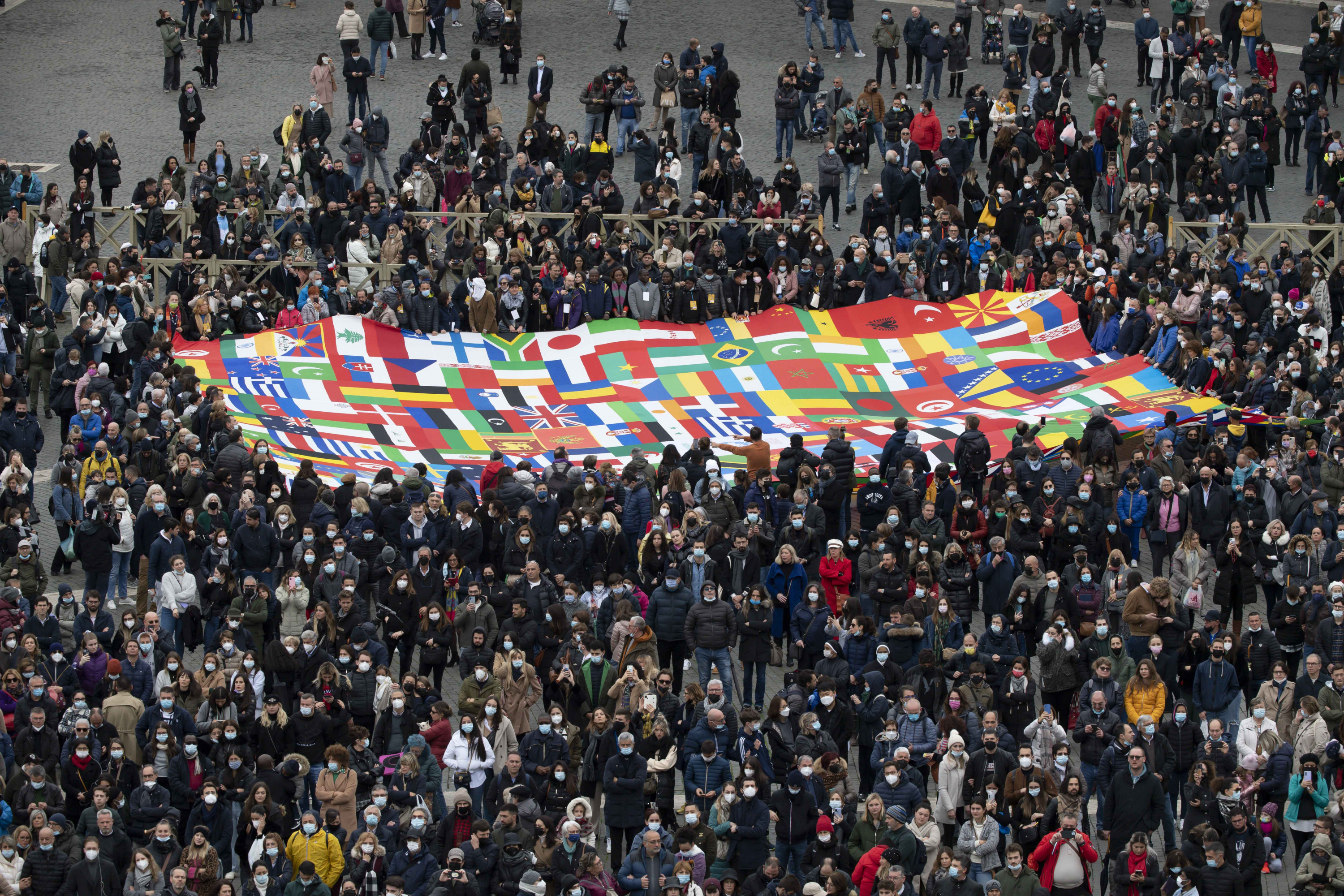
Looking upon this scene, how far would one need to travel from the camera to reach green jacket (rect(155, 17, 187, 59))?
42094mm

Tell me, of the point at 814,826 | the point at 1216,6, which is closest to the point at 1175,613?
the point at 814,826

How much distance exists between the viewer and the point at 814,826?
813 inches

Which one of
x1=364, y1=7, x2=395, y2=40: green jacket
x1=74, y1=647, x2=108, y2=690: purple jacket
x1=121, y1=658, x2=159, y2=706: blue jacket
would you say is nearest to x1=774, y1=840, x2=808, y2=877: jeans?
x1=121, y1=658, x2=159, y2=706: blue jacket

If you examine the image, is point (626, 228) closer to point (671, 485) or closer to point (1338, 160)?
point (671, 485)

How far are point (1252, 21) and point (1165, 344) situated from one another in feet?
48.0

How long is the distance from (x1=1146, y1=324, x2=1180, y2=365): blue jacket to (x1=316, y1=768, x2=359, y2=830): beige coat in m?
14.3

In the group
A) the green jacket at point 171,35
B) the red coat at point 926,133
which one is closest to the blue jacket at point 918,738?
the red coat at point 926,133

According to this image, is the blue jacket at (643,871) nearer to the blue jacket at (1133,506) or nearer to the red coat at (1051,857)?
the red coat at (1051,857)

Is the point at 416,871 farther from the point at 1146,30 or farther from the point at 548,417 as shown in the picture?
the point at 1146,30

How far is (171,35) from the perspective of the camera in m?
42.2

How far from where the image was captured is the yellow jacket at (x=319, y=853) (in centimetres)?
2019

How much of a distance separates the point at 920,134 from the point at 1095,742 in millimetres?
17813

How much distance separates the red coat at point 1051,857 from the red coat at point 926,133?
63.7ft

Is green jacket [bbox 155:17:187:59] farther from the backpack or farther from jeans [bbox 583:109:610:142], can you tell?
the backpack
